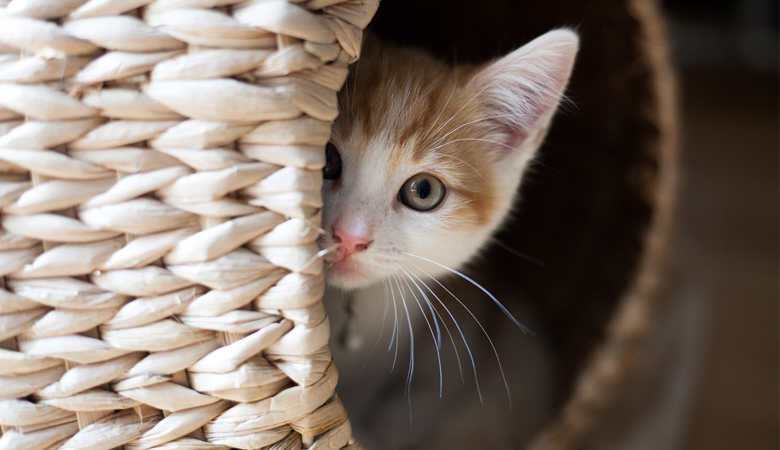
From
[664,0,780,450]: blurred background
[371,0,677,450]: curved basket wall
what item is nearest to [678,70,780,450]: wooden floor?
[664,0,780,450]: blurred background

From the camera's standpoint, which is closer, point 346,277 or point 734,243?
point 346,277

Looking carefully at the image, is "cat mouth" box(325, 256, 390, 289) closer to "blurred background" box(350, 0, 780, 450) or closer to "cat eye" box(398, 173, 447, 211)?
"cat eye" box(398, 173, 447, 211)

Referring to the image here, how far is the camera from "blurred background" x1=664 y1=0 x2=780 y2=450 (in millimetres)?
2195

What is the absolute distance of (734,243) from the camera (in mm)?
2934

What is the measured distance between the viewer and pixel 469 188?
1.10 meters

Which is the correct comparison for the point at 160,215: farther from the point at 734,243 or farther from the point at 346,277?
the point at 734,243

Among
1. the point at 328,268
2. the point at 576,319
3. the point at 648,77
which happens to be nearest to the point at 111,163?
the point at 328,268

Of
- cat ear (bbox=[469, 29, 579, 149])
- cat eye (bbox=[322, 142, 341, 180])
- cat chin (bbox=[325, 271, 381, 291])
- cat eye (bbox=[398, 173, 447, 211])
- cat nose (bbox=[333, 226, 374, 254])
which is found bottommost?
cat chin (bbox=[325, 271, 381, 291])

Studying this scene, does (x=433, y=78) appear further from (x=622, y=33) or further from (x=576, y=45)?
(x=622, y=33)

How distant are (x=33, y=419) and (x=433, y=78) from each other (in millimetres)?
921

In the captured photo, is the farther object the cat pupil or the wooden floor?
the wooden floor

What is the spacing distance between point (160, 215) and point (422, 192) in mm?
544

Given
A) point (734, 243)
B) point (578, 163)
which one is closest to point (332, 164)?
point (578, 163)

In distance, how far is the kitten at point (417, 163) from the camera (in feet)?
3.06
